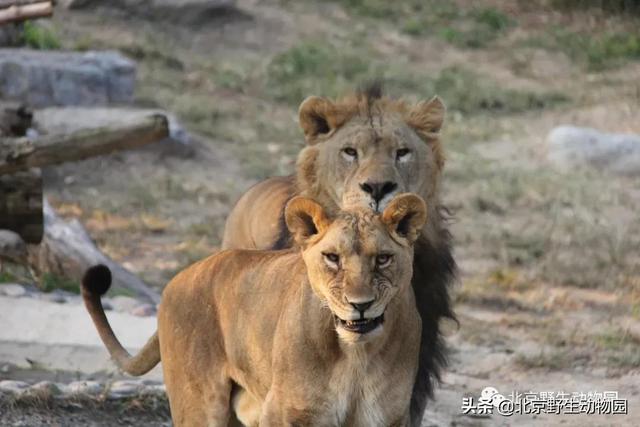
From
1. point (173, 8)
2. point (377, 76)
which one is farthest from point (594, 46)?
point (173, 8)

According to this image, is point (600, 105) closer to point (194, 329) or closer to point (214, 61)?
point (214, 61)

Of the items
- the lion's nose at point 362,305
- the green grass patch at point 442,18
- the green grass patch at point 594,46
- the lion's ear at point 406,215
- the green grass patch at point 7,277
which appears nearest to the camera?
the lion's nose at point 362,305

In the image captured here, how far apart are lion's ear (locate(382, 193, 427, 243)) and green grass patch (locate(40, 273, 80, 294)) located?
4422 mm

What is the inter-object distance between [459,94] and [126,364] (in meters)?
9.54

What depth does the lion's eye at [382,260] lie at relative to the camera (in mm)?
3895

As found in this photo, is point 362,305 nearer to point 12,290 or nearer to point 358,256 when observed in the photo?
point 358,256

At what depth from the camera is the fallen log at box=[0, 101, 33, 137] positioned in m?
8.45

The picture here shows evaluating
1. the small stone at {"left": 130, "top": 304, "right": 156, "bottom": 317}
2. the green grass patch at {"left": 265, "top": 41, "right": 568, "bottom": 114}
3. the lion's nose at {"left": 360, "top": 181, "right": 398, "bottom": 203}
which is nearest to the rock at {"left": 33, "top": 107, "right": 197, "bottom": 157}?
the green grass patch at {"left": 265, "top": 41, "right": 568, "bottom": 114}

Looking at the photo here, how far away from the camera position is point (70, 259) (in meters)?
8.53

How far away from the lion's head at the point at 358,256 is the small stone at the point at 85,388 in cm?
233

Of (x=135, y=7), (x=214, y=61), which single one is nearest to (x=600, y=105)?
(x=214, y=61)

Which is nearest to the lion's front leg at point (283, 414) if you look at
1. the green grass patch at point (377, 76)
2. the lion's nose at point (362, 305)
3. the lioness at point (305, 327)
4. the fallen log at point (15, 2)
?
the lioness at point (305, 327)

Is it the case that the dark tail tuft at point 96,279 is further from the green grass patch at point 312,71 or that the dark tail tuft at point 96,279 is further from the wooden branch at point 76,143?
the green grass patch at point 312,71

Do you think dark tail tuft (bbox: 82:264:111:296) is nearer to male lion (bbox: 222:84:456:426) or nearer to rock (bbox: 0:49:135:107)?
male lion (bbox: 222:84:456:426)
